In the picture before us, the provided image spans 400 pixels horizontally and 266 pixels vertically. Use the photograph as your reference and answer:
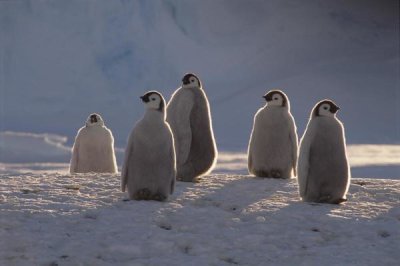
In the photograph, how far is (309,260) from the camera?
465cm

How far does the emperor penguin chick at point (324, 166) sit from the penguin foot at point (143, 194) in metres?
1.15

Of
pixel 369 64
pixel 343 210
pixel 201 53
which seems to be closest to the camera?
pixel 343 210

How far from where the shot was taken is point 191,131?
7102mm

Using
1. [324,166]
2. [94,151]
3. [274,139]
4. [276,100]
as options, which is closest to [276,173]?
[274,139]

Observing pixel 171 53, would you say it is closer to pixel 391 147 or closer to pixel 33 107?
pixel 33 107

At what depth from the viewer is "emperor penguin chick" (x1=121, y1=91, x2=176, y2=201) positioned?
5.82 m

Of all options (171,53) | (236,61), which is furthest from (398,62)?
(171,53)

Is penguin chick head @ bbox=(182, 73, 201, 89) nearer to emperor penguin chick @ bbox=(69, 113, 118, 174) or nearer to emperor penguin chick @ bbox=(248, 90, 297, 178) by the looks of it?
emperor penguin chick @ bbox=(248, 90, 297, 178)

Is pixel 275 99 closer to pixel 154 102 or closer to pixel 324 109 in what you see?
pixel 324 109

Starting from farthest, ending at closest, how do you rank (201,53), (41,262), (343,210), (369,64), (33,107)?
1. (369,64)
2. (201,53)
3. (33,107)
4. (343,210)
5. (41,262)

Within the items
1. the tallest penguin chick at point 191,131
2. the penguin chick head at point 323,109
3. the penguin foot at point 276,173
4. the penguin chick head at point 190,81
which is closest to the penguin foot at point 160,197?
the tallest penguin chick at point 191,131

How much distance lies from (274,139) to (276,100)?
13.9 inches

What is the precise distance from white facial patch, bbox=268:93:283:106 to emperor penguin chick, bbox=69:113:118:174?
2036 millimetres

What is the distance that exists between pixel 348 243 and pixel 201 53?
59.0 ft
